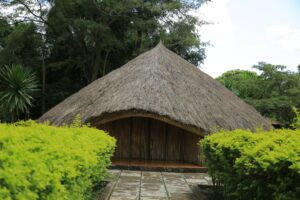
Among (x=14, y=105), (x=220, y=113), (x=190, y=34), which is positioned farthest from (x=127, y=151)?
(x=190, y=34)

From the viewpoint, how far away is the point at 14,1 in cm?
2112

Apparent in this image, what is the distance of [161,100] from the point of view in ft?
34.0

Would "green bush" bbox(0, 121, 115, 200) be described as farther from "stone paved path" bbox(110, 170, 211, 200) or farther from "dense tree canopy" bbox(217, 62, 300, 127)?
"dense tree canopy" bbox(217, 62, 300, 127)

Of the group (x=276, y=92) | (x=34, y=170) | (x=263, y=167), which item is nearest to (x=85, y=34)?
(x=276, y=92)

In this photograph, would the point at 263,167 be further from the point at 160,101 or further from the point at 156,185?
the point at 160,101

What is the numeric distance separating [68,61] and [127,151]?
38.9 ft

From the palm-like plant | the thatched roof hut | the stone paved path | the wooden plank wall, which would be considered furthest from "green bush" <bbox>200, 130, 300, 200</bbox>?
the palm-like plant

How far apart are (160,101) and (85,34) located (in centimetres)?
1180

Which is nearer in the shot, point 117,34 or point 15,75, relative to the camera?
point 15,75

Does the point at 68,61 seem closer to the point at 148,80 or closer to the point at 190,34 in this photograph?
the point at 190,34

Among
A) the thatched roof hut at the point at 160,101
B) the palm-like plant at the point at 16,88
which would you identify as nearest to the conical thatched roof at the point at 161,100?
the thatched roof hut at the point at 160,101

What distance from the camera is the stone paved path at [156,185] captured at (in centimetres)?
612

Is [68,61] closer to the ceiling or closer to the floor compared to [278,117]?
closer to the ceiling

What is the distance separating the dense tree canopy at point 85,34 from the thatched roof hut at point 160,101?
7056mm
